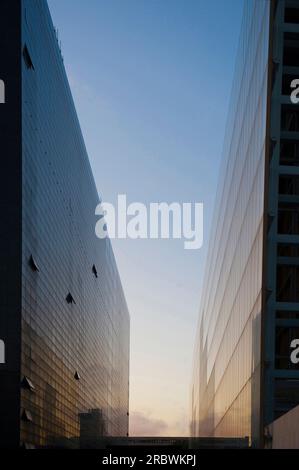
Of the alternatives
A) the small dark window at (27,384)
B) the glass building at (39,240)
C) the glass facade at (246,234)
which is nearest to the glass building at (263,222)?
the glass facade at (246,234)

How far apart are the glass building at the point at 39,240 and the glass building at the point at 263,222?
23621mm

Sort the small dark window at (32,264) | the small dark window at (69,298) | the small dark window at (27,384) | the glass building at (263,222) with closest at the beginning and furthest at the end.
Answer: the glass building at (263,222)
the small dark window at (27,384)
the small dark window at (32,264)
the small dark window at (69,298)

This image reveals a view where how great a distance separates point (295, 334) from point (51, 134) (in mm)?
55434

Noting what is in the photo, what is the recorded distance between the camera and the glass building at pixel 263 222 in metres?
43.1

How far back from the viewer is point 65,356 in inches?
4582

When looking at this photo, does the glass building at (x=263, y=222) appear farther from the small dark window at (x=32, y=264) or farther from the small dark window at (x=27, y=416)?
the small dark window at (x=32, y=264)

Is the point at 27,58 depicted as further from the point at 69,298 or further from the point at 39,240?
the point at 69,298

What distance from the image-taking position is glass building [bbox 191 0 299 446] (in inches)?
1697

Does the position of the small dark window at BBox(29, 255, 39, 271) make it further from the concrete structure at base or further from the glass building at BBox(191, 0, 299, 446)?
the concrete structure at base

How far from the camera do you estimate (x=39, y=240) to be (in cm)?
9069

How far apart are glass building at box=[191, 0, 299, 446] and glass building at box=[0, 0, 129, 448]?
23.6m
